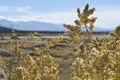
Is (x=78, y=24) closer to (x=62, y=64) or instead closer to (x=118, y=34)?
(x=118, y=34)

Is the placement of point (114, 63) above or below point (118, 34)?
below

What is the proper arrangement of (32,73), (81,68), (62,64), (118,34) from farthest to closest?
(62,64), (32,73), (118,34), (81,68)

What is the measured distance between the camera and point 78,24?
448cm

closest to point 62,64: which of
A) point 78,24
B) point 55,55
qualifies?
point 55,55

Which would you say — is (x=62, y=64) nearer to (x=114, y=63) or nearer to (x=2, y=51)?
(x=2, y=51)

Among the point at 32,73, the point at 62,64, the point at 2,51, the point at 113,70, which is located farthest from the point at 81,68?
the point at 2,51

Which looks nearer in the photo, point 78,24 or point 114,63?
point 114,63

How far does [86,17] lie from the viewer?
4387mm

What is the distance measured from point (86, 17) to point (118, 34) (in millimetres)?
679

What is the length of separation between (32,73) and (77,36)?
0.65m

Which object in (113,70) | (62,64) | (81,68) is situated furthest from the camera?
(62,64)

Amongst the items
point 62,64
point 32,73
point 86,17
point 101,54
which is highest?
point 86,17

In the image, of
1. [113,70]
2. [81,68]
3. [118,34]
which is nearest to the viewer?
[81,68]

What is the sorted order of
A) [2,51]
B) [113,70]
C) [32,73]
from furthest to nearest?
[2,51] → [32,73] → [113,70]
